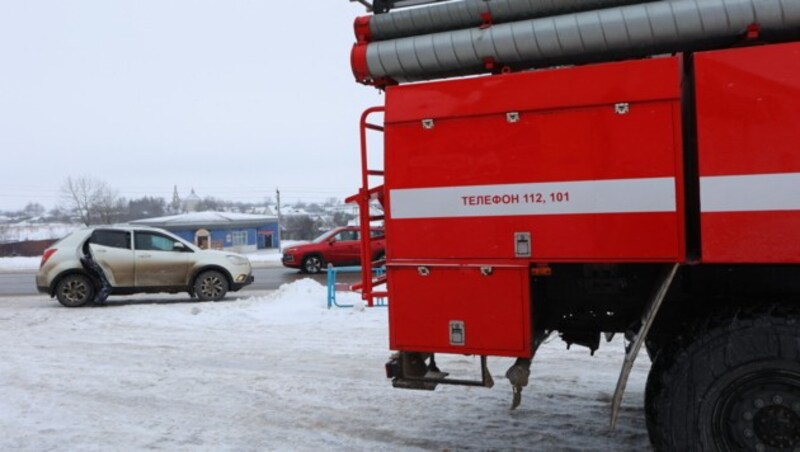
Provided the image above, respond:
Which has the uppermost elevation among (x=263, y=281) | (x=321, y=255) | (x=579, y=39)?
(x=579, y=39)

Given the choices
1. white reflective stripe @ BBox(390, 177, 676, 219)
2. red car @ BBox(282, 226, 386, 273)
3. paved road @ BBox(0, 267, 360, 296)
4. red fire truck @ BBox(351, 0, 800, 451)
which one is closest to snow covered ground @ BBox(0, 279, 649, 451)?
red fire truck @ BBox(351, 0, 800, 451)

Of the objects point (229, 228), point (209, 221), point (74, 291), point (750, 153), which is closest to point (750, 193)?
point (750, 153)

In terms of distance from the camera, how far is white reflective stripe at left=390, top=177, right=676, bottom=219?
3.54 m

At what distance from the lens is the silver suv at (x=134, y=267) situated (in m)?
13.5

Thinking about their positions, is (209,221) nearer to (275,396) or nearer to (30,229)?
(30,229)

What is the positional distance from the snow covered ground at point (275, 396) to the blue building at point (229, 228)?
45541 mm

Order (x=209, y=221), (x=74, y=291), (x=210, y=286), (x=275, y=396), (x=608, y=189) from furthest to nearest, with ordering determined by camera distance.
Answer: (x=209, y=221), (x=210, y=286), (x=74, y=291), (x=275, y=396), (x=608, y=189)

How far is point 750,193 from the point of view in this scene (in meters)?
3.36

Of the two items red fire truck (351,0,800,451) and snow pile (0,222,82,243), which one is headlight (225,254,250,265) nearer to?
red fire truck (351,0,800,451)

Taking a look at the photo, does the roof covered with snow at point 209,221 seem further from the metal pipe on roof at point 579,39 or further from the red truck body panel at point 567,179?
the red truck body panel at point 567,179

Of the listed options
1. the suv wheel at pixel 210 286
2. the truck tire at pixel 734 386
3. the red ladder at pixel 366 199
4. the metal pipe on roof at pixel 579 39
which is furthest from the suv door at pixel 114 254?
the truck tire at pixel 734 386

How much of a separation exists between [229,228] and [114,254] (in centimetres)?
4433

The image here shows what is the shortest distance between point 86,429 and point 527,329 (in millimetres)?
3771

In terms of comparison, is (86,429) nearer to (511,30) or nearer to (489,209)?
(489,209)
